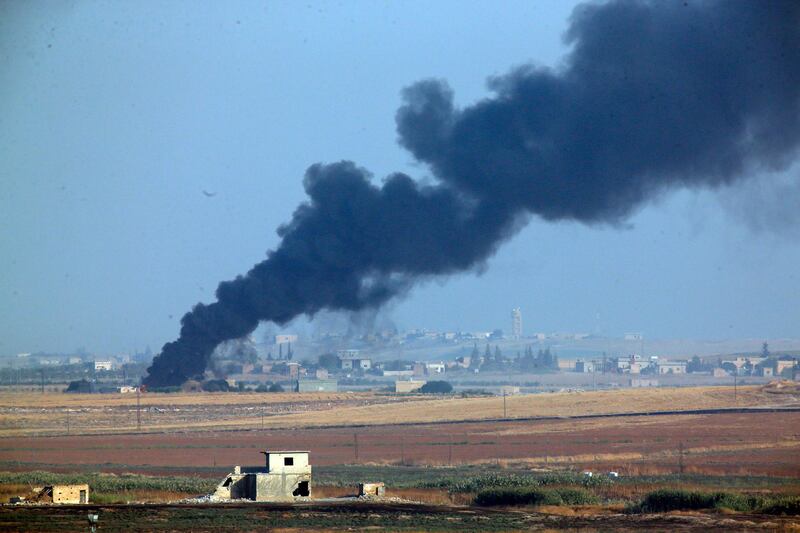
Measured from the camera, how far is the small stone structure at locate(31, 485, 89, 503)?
5191 cm

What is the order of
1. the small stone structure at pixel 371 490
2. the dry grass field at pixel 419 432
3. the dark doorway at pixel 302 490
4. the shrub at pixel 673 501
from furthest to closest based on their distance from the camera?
1. the dry grass field at pixel 419 432
2. the small stone structure at pixel 371 490
3. the dark doorway at pixel 302 490
4. the shrub at pixel 673 501

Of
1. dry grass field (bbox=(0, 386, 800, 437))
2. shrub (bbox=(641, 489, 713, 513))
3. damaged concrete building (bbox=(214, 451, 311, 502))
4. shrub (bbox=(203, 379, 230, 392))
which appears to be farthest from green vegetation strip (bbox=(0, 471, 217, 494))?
shrub (bbox=(203, 379, 230, 392))

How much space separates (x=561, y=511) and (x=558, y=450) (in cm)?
3089

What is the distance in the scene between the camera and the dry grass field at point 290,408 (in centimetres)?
10912

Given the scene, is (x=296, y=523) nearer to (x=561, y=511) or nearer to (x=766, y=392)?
(x=561, y=511)

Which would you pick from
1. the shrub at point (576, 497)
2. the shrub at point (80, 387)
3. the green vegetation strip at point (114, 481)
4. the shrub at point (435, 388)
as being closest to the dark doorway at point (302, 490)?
the green vegetation strip at point (114, 481)

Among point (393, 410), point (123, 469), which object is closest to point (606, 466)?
point (123, 469)

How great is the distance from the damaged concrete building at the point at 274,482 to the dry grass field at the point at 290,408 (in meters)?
49.8

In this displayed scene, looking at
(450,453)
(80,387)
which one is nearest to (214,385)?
(80,387)

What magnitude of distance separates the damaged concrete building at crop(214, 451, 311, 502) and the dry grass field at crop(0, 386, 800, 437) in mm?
49822

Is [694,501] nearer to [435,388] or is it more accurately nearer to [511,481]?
[511,481]

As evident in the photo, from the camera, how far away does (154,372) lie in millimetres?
135000

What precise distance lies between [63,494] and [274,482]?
341 inches

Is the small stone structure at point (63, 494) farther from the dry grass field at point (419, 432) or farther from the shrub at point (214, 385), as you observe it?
the shrub at point (214, 385)
